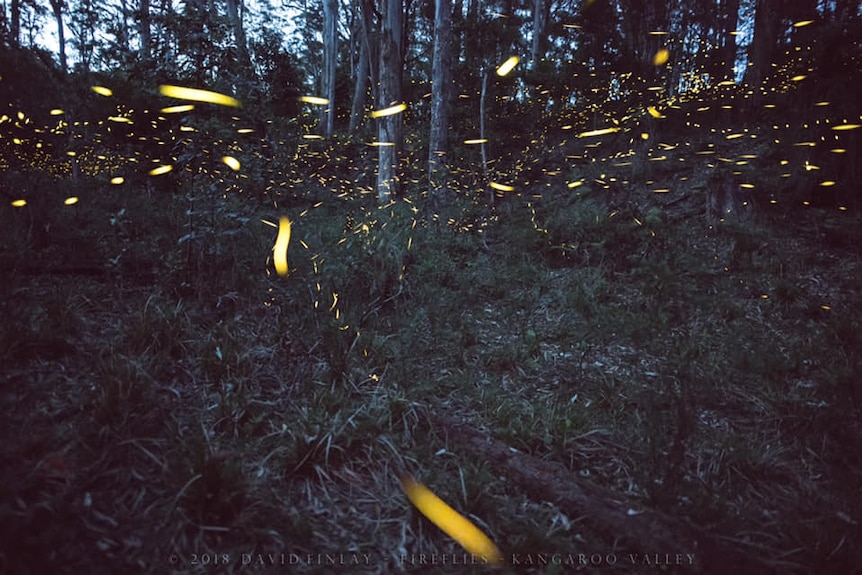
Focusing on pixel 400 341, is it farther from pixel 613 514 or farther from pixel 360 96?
pixel 360 96

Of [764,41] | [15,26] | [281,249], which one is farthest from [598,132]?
Result: [15,26]

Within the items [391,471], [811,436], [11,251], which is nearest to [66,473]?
[391,471]

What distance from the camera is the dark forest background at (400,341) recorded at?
1934 mm

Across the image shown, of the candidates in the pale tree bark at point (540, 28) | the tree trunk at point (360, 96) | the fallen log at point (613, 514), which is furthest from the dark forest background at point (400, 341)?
the pale tree bark at point (540, 28)

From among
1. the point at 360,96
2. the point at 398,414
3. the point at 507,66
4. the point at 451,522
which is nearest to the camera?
the point at 451,522

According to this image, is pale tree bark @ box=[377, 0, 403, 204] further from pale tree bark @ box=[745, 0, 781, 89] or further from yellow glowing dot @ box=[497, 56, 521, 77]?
pale tree bark @ box=[745, 0, 781, 89]

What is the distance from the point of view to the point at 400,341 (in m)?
3.73

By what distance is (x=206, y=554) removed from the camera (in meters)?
1.71

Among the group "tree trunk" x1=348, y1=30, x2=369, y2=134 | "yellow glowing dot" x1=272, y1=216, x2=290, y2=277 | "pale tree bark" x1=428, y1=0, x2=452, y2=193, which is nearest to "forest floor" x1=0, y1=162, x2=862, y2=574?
"yellow glowing dot" x1=272, y1=216, x2=290, y2=277

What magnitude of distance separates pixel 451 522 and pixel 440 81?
765 centimetres

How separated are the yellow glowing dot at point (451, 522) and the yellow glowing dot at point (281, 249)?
2724 millimetres

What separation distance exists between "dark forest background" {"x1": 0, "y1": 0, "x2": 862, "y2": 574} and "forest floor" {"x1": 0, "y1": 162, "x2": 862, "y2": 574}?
18 millimetres

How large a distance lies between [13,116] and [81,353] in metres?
3.78

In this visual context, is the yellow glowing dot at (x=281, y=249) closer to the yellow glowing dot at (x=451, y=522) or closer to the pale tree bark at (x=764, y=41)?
the yellow glowing dot at (x=451, y=522)
